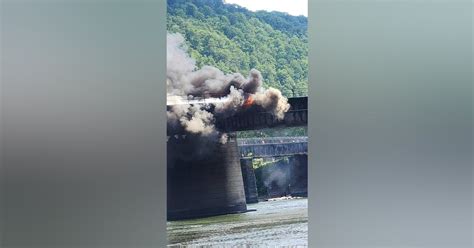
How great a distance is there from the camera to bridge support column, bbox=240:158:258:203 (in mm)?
4141

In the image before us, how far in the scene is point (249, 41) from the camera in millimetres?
4195

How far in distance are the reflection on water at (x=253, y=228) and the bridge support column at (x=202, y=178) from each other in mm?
62

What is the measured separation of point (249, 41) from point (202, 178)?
40.6 inches

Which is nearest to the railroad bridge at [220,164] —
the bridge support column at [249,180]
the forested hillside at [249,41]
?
the bridge support column at [249,180]

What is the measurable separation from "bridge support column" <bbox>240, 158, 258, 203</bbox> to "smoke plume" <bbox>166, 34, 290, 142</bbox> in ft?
0.77
